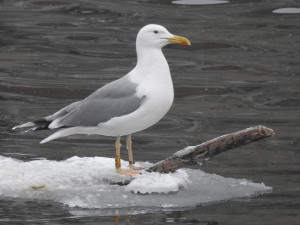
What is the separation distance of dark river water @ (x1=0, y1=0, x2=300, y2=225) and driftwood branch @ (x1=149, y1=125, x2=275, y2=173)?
0.44 metres

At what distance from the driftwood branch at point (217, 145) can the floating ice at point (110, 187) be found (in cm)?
18

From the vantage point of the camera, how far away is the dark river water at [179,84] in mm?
7508

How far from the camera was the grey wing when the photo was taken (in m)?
7.89

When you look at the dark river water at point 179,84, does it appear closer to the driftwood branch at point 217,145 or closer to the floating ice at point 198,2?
the floating ice at point 198,2

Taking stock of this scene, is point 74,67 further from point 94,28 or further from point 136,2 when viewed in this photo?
point 136,2

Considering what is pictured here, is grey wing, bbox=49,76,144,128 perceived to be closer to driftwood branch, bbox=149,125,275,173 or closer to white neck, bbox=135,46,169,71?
white neck, bbox=135,46,169,71

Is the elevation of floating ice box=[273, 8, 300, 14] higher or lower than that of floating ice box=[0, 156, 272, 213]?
higher

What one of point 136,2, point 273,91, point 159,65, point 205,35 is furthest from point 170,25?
point 159,65

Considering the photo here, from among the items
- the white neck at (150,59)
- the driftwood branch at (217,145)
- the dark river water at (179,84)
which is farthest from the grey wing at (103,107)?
the dark river water at (179,84)

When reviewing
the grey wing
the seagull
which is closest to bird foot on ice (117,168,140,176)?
the seagull

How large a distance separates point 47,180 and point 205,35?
405 inches

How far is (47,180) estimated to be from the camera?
25.7 ft

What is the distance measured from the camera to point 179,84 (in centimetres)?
1419

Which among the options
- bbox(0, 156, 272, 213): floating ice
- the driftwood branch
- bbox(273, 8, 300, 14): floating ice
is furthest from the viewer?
bbox(273, 8, 300, 14): floating ice
